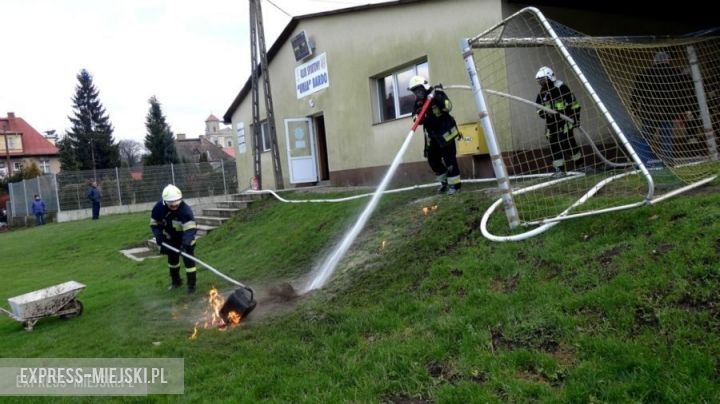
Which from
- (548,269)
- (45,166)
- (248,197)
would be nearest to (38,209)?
(248,197)

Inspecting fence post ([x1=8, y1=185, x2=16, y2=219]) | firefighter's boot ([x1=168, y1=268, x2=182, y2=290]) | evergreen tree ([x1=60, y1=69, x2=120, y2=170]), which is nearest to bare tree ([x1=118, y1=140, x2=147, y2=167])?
evergreen tree ([x1=60, y1=69, x2=120, y2=170])

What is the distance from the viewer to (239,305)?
237 inches

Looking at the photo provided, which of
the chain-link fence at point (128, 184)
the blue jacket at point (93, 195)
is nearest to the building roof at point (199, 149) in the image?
the chain-link fence at point (128, 184)

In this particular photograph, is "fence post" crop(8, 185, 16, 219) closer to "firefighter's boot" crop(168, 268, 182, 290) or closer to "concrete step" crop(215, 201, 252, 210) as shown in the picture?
"concrete step" crop(215, 201, 252, 210)

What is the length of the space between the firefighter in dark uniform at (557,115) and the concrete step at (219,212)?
9526 mm

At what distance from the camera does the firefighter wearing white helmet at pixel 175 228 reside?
8141 mm

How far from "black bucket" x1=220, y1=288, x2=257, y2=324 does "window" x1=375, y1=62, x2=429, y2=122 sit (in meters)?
7.85

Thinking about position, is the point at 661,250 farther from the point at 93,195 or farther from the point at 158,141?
the point at 158,141

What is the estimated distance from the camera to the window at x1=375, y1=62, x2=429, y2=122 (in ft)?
41.7

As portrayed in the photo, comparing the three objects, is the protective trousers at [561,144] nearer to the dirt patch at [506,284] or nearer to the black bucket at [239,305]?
the dirt patch at [506,284]

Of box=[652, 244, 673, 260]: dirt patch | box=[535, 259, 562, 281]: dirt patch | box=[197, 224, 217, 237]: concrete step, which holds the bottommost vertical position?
box=[197, 224, 217, 237]: concrete step

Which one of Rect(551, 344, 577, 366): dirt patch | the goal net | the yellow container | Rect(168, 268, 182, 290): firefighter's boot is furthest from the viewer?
the yellow container

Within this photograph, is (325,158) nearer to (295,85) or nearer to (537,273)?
(295,85)

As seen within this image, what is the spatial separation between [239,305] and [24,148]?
226ft
